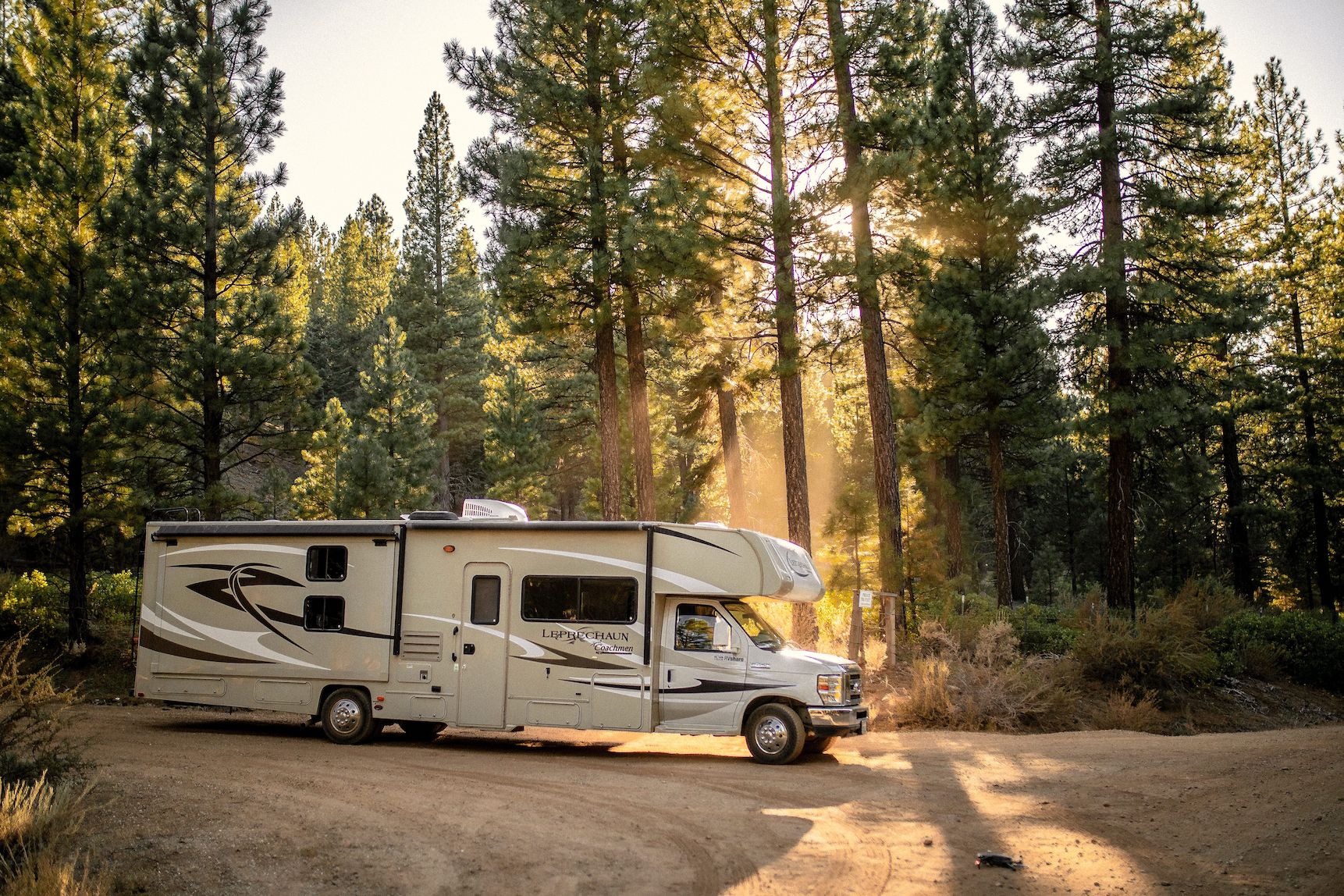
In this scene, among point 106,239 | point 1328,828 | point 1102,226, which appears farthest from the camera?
point 1102,226

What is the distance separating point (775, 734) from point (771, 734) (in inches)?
2.1

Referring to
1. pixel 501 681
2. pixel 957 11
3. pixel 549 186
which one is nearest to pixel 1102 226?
pixel 957 11

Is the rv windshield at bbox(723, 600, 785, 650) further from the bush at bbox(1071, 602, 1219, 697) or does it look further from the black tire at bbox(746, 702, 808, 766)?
the bush at bbox(1071, 602, 1219, 697)

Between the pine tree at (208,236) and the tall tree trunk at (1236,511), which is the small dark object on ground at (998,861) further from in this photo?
the tall tree trunk at (1236,511)

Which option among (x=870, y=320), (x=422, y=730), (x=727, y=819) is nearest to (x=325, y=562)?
(x=422, y=730)

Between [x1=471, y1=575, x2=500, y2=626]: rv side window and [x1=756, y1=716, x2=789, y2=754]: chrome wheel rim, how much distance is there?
3.77 meters

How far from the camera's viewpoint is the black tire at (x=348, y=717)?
13.7 meters

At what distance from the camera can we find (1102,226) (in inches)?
936

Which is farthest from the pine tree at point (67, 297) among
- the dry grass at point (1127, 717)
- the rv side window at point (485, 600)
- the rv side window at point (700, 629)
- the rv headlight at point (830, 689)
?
the dry grass at point (1127, 717)

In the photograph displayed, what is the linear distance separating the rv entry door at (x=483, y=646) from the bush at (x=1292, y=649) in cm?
1510

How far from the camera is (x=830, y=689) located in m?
12.1

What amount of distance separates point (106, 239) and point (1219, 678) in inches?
949

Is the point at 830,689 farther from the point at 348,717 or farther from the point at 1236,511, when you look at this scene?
the point at 1236,511

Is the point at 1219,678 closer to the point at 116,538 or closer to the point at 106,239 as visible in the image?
the point at 106,239
